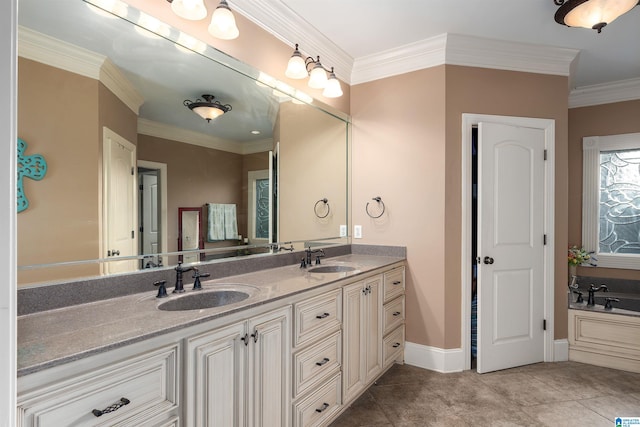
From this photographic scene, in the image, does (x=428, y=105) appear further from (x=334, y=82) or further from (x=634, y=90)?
(x=634, y=90)

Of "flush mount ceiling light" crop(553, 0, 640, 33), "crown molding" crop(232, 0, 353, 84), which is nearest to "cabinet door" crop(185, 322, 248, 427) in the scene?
"crown molding" crop(232, 0, 353, 84)

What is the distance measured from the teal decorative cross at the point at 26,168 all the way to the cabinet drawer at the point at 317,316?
1157mm

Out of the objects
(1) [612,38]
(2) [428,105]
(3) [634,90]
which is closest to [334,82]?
(2) [428,105]

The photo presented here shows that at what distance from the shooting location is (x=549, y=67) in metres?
2.89

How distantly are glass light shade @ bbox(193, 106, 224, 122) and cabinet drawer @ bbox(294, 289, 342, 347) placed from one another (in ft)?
3.84

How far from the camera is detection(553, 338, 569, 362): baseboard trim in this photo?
291cm

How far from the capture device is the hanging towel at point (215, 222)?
78.9 inches

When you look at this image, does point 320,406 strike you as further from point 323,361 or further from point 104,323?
point 104,323

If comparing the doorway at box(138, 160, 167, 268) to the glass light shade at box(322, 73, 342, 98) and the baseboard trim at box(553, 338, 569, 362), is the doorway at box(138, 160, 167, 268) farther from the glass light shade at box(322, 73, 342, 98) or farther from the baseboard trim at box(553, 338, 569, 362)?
the baseboard trim at box(553, 338, 569, 362)

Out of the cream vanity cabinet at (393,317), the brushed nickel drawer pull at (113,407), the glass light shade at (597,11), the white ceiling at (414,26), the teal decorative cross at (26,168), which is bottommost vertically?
the cream vanity cabinet at (393,317)

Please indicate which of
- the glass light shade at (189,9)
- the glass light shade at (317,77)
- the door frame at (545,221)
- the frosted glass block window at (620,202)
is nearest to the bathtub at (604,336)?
the door frame at (545,221)

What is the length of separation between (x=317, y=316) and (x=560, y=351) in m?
2.41

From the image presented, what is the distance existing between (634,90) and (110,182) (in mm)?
4702

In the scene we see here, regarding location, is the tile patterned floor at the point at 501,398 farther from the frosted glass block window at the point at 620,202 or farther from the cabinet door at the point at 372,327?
the frosted glass block window at the point at 620,202
